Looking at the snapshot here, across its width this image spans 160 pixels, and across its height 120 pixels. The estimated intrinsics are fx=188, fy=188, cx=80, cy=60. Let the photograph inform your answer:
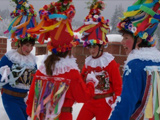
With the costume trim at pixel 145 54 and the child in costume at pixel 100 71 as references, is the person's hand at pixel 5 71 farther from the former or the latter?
the costume trim at pixel 145 54

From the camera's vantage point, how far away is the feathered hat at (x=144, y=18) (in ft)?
5.57

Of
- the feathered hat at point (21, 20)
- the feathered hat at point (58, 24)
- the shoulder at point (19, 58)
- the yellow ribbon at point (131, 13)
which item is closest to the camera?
the yellow ribbon at point (131, 13)

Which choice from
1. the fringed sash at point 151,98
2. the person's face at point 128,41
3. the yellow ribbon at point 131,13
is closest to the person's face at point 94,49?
the person's face at point 128,41

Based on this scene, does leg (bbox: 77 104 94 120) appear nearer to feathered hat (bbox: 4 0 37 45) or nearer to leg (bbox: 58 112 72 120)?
leg (bbox: 58 112 72 120)

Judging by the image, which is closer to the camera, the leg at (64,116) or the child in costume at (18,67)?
the leg at (64,116)

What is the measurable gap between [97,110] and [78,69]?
85cm

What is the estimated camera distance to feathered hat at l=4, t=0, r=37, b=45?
298cm

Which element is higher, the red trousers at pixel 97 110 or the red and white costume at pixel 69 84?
the red and white costume at pixel 69 84

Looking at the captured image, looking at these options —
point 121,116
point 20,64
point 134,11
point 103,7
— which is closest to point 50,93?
point 121,116

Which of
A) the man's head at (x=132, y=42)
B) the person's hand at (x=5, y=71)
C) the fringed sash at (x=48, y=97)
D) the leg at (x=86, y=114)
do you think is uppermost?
the man's head at (x=132, y=42)

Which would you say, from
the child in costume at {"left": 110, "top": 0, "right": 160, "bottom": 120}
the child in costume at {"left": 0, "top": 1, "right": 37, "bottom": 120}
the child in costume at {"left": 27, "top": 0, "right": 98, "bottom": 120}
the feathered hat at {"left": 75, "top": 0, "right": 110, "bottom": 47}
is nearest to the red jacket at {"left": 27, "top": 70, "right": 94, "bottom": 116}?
the child in costume at {"left": 27, "top": 0, "right": 98, "bottom": 120}

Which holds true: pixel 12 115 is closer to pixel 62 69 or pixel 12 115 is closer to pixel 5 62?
pixel 5 62

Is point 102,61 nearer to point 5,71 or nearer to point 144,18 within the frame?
point 144,18

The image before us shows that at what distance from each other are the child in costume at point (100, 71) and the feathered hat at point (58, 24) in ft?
1.90
